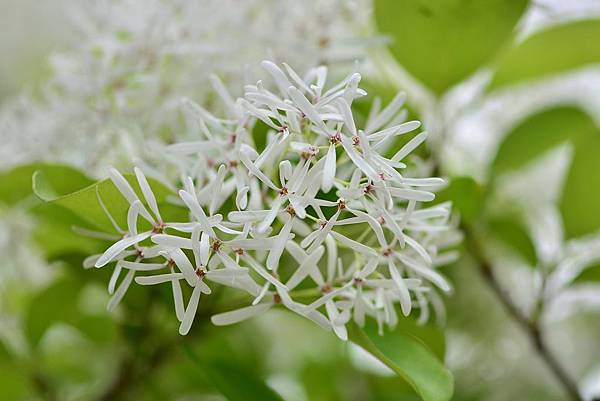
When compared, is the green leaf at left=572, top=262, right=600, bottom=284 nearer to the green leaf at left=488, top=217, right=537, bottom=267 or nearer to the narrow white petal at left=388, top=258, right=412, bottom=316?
the green leaf at left=488, top=217, right=537, bottom=267

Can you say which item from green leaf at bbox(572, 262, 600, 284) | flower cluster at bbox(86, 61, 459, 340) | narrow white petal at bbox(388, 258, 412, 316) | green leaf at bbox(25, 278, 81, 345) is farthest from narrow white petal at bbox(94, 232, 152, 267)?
green leaf at bbox(572, 262, 600, 284)

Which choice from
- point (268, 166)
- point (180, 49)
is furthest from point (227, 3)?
point (268, 166)

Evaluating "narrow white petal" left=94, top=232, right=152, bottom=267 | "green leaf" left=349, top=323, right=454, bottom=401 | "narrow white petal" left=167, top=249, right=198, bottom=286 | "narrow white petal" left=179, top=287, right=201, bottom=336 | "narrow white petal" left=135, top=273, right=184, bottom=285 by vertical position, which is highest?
"narrow white petal" left=167, top=249, right=198, bottom=286

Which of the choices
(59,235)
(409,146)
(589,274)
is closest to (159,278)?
(409,146)

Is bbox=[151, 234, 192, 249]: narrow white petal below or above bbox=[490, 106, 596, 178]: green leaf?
above

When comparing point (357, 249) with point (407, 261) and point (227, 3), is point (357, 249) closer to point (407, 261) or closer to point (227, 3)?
point (407, 261)

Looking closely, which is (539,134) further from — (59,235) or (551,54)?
(59,235)
